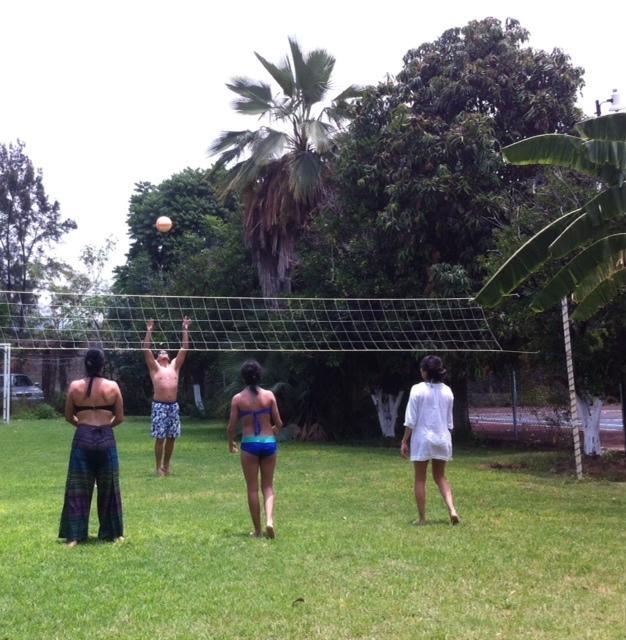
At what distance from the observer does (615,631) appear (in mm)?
5008

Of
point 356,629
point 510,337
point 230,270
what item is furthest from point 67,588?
point 230,270

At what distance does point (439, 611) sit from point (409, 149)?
1498cm

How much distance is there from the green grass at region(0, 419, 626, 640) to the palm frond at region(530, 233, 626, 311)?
8.16ft

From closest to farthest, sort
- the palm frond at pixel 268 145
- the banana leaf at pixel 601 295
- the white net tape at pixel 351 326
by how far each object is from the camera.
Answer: the banana leaf at pixel 601 295 → the white net tape at pixel 351 326 → the palm frond at pixel 268 145

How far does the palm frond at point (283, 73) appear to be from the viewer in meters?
23.4

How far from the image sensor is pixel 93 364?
7727 mm

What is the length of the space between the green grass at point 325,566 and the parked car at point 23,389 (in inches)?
942

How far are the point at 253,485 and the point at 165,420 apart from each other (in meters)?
5.04

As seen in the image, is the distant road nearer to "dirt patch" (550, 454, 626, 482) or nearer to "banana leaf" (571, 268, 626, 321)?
"dirt patch" (550, 454, 626, 482)

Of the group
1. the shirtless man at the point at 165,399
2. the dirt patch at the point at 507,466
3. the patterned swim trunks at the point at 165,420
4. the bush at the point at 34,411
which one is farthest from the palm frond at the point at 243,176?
the bush at the point at 34,411

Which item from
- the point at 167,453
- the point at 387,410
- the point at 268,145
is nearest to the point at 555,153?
the point at 167,453

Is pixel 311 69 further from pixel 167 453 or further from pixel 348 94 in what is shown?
pixel 167 453

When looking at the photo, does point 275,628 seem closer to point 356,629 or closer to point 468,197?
point 356,629

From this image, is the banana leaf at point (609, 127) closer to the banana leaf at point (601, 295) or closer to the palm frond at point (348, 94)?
the banana leaf at point (601, 295)
